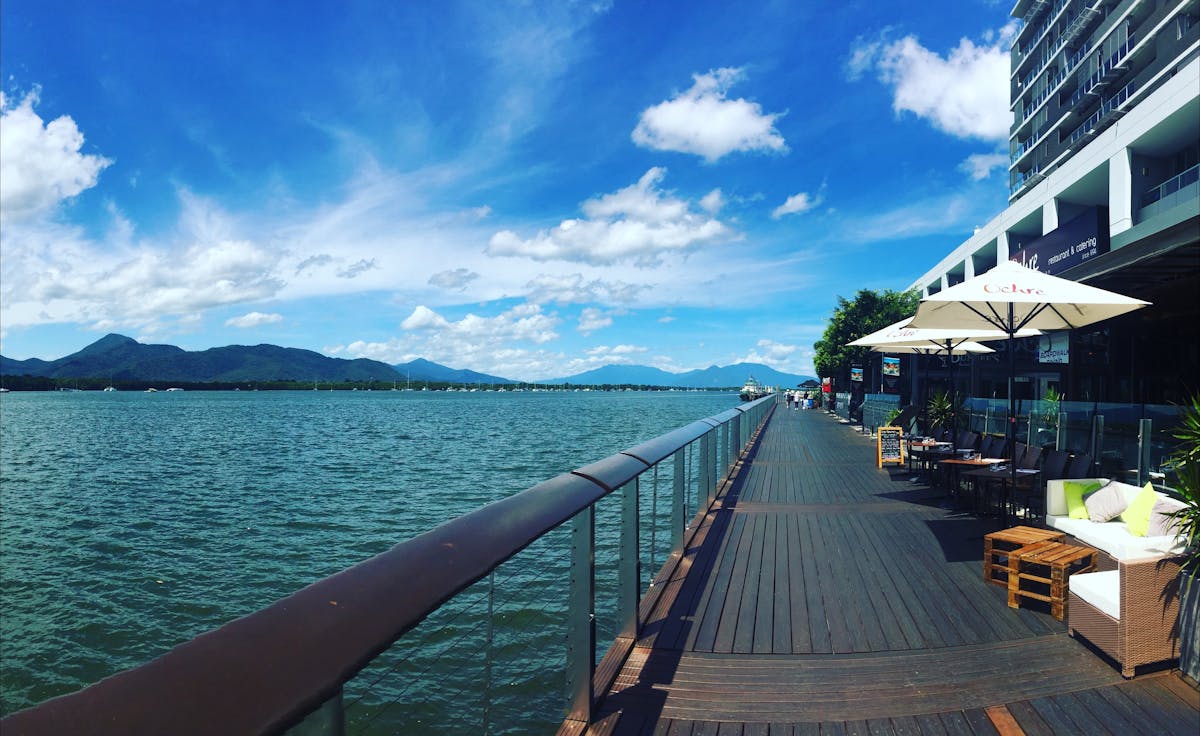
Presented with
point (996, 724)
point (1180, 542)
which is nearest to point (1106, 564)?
point (1180, 542)

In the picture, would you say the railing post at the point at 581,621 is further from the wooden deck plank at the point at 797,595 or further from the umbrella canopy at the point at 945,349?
the umbrella canopy at the point at 945,349

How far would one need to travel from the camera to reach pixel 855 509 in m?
8.29

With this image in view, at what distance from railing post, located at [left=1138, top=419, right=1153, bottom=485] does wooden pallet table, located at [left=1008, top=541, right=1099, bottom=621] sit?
10.1 feet

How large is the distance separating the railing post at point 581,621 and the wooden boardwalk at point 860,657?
0.14 m

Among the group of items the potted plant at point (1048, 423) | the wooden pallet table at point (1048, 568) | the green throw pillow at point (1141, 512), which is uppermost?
the potted plant at point (1048, 423)

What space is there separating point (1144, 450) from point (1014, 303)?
231 centimetres

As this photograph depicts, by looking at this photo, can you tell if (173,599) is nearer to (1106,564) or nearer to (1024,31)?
(1106,564)

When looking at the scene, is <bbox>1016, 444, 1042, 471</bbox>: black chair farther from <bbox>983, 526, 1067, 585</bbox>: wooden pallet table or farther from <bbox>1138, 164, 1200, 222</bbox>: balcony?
<bbox>1138, 164, 1200, 222</bbox>: balcony

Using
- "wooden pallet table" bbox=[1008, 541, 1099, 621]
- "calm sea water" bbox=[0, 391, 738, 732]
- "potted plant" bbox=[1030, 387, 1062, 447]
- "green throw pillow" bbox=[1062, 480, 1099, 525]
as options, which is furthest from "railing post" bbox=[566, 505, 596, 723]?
"potted plant" bbox=[1030, 387, 1062, 447]

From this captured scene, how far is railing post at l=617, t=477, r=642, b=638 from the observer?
12.7ft

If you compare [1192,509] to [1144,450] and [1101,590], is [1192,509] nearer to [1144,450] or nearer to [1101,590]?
[1101,590]

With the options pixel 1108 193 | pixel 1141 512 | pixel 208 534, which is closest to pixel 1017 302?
pixel 1141 512

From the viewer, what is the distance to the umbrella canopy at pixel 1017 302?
5836mm

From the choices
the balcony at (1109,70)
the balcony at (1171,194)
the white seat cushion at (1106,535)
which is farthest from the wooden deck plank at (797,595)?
the balcony at (1109,70)
